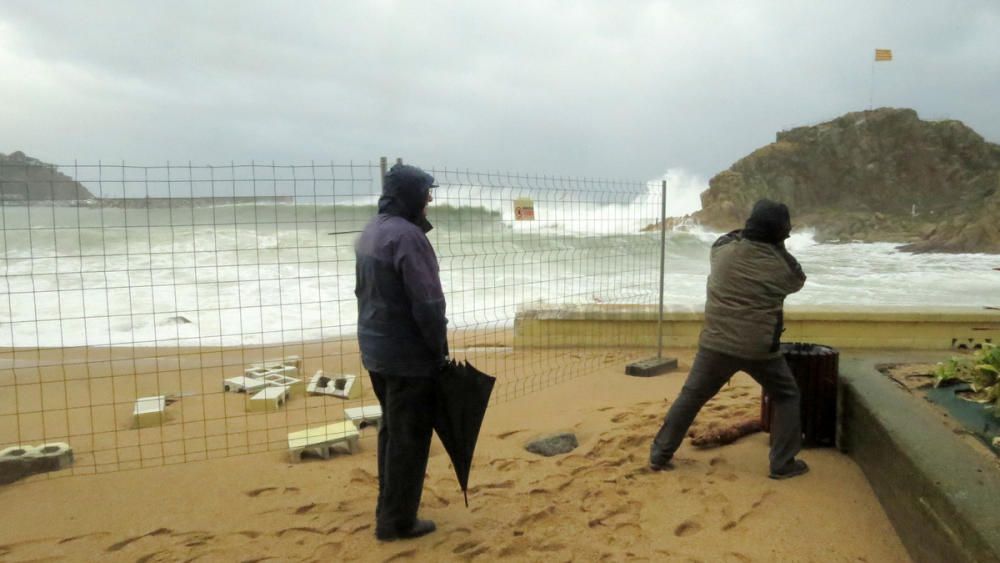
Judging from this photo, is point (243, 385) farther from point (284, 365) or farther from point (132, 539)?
point (132, 539)

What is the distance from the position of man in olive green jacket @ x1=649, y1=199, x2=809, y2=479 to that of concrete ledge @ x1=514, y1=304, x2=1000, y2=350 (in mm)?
3950

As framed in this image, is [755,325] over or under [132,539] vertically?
over

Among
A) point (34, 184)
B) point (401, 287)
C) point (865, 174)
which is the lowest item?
point (401, 287)

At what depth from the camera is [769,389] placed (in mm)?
4383

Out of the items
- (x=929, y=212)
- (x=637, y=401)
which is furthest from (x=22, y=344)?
(x=929, y=212)

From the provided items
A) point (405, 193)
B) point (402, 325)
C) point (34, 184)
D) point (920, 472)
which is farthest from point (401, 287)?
point (34, 184)

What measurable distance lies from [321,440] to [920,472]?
143 inches

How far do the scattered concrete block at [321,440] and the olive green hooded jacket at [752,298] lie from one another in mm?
2601

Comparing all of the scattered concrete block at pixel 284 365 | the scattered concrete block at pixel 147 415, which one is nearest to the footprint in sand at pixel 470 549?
the scattered concrete block at pixel 147 415

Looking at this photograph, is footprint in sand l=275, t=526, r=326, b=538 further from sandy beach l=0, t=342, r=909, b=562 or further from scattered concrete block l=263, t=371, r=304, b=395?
scattered concrete block l=263, t=371, r=304, b=395

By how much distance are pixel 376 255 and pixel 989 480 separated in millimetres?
2883

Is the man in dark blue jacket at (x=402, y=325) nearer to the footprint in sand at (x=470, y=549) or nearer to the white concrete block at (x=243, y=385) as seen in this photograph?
the footprint in sand at (x=470, y=549)

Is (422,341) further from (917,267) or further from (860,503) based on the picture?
(917,267)

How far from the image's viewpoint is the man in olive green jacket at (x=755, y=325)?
418 cm
